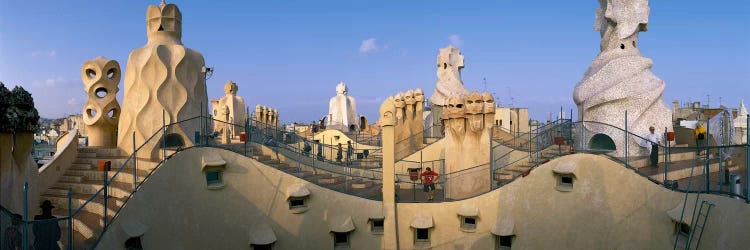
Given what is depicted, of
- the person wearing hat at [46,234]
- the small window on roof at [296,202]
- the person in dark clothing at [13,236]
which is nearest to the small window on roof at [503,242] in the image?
the small window on roof at [296,202]

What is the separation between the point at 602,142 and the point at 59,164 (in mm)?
15933

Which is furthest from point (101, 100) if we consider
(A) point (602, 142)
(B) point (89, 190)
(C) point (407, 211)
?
(A) point (602, 142)

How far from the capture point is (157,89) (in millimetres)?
13531

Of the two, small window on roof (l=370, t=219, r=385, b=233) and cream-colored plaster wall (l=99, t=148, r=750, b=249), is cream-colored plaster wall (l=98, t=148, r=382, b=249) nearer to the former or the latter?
cream-colored plaster wall (l=99, t=148, r=750, b=249)

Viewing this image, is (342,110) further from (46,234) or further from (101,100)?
(46,234)

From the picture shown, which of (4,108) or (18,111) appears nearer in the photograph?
(4,108)

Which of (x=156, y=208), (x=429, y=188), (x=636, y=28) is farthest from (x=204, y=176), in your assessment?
(x=636, y=28)

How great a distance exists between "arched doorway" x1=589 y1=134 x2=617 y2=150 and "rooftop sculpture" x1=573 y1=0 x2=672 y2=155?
68 millimetres

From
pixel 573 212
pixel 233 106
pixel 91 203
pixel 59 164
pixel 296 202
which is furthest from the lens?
pixel 233 106

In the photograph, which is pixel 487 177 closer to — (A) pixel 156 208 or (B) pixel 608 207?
(B) pixel 608 207

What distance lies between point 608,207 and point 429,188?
4448mm

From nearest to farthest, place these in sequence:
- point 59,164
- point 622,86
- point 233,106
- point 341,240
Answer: point 341,240, point 59,164, point 622,86, point 233,106

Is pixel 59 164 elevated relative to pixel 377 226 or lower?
elevated

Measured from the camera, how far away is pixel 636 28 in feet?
47.1
